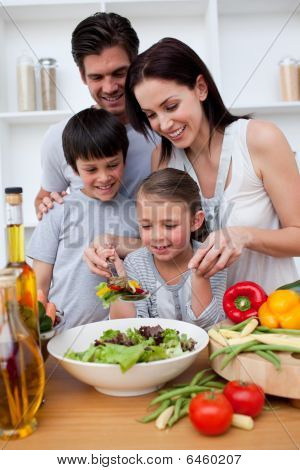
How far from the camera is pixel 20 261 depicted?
2.63ft

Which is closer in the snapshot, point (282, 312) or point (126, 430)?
point (126, 430)

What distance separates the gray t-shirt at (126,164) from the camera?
192 centimetres

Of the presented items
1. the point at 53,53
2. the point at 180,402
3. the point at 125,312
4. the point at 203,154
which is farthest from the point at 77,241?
the point at 53,53

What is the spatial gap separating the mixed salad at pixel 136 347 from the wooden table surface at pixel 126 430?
0.08 metres

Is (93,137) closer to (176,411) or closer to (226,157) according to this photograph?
(226,157)

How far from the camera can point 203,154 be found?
1.70m

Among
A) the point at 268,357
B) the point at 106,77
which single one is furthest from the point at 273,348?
the point at 106,77

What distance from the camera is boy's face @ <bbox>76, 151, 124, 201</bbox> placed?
1.73 meters

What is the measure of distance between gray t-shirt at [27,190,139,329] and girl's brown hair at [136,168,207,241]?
0.69 feet

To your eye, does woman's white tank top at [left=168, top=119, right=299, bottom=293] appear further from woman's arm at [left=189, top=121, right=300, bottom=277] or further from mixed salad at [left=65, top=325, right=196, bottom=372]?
mixed salad at [left=65, top=325, right=196, bottom=372]

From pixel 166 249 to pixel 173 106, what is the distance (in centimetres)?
45

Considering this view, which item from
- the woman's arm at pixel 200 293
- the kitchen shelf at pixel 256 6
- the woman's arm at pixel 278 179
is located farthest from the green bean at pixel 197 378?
the kitchen shelf at pixel 256 6

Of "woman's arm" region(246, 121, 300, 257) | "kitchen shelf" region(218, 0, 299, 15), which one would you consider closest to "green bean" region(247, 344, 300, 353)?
"woman's arm" region(246, 121, 300, 257)

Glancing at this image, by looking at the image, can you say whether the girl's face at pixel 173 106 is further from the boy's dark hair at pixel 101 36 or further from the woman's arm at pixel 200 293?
the woman's arm at pixel 200 293
